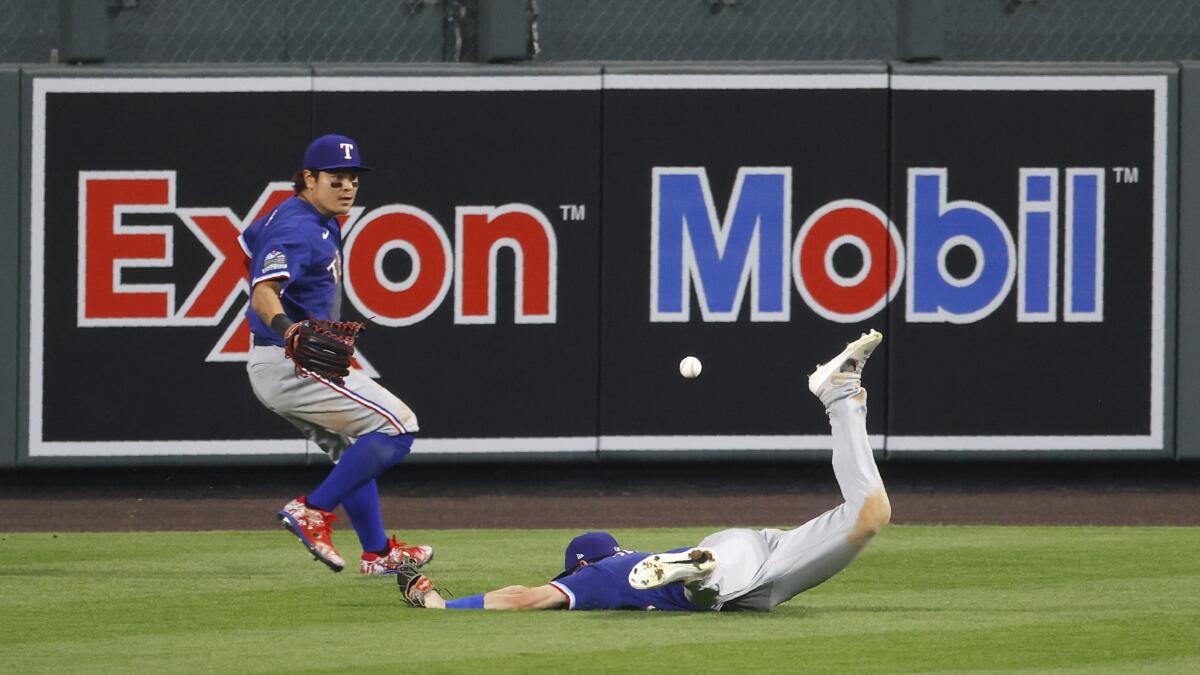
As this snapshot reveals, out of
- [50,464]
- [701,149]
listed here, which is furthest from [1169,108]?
[50,464]

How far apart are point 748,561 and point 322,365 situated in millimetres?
1754

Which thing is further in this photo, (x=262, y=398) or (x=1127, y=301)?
(x=1127, y=301)

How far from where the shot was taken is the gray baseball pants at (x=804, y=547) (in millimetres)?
6309

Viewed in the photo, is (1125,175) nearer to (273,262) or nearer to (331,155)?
(331,155)

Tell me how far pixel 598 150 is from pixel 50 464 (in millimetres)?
3458

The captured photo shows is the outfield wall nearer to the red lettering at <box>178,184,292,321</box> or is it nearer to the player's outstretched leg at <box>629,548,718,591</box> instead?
the red lettering at <box>178,184,292,321</box>

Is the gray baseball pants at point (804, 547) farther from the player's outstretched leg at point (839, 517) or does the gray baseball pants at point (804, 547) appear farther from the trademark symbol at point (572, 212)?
the trademark symbol at point (572, 212)

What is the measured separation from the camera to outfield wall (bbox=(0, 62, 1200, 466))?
1093 cm

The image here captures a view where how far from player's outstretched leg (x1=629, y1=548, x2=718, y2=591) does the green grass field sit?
15 centimetres

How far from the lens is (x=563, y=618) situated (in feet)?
21.2

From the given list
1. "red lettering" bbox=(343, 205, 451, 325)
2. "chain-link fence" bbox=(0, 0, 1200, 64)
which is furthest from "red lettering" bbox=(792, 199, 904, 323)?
"red lettering" bbox=(343, 205, 451, 325)

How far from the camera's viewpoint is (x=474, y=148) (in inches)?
436

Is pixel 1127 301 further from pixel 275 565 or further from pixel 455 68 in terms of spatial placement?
pixel 275 565

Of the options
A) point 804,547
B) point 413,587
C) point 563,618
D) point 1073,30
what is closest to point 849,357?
point 804,547
